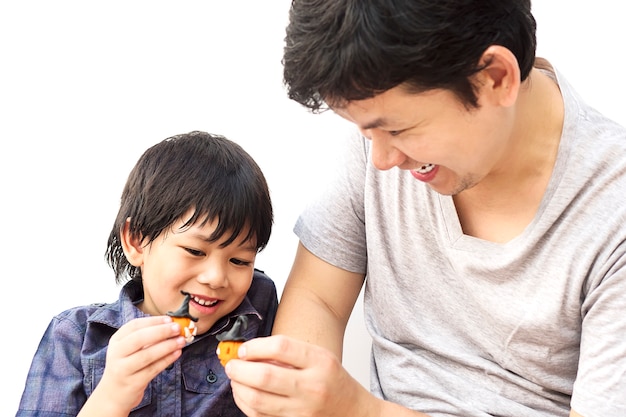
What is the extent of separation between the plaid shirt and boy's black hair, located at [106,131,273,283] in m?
0.16

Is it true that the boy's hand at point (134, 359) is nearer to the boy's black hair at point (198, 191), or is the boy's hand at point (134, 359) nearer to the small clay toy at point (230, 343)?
the small clay toy at point (230, 343)

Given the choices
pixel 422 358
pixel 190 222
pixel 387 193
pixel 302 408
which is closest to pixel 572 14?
pixel 387 193

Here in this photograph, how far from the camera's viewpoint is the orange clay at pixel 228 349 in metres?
1.30

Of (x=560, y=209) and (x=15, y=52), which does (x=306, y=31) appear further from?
(x=15, y=52)

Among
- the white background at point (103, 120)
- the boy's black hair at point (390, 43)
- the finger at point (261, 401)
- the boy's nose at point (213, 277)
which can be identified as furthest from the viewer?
the white background at point (103, 120)

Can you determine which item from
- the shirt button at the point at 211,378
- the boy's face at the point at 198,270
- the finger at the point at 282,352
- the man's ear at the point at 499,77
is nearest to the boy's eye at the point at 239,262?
the boy's face at the point at 198,270

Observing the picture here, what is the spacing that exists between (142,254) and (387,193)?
0.46 m

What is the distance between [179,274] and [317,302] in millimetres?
261

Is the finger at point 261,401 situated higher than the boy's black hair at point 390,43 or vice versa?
the boy's black hair at point 390,43

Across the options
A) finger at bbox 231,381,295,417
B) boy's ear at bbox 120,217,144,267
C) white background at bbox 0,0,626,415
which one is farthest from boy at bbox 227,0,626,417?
Result: white background at bbox 0,0,626,415

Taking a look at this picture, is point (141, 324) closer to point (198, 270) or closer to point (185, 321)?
point (185, 321)

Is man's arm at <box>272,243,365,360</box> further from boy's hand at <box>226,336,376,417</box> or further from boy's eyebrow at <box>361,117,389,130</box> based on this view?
boy's eyebrow at <box>361,117,389,130</box>

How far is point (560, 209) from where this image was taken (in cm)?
134

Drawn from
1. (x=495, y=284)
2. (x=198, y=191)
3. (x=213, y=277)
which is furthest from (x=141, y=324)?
(x=495, y=284)
